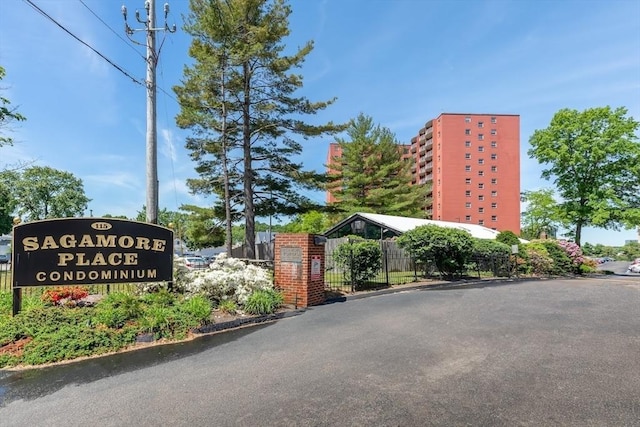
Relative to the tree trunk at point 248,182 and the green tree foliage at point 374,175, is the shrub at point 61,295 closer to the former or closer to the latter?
the tree trunk at point 248,182

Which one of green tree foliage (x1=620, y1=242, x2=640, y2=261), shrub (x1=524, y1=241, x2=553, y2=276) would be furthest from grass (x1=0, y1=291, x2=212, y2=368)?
green tree foliage (x1=620, y1=242, x2=640, y2=261)

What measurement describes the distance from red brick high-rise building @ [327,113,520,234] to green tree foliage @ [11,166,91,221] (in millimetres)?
53589

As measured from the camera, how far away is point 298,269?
390 inches

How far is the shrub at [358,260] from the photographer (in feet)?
42.7

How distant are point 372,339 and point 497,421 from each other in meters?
3.09

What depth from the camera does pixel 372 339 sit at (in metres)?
6.40

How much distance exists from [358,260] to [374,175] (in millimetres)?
25935

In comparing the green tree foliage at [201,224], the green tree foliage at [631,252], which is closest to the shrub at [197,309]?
the green tree foliage at [201,224]

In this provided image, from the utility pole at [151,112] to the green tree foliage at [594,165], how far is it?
34.9m

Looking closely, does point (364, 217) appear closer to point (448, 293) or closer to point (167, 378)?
point (448, 293)

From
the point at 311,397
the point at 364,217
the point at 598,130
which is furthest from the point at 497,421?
the point at 598,130

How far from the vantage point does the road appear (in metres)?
3.60

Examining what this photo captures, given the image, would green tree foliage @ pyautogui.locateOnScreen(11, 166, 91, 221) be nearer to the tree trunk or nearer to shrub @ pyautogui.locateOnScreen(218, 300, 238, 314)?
the tree trunk

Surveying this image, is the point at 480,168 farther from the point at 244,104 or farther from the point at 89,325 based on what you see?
the point at 89,325
